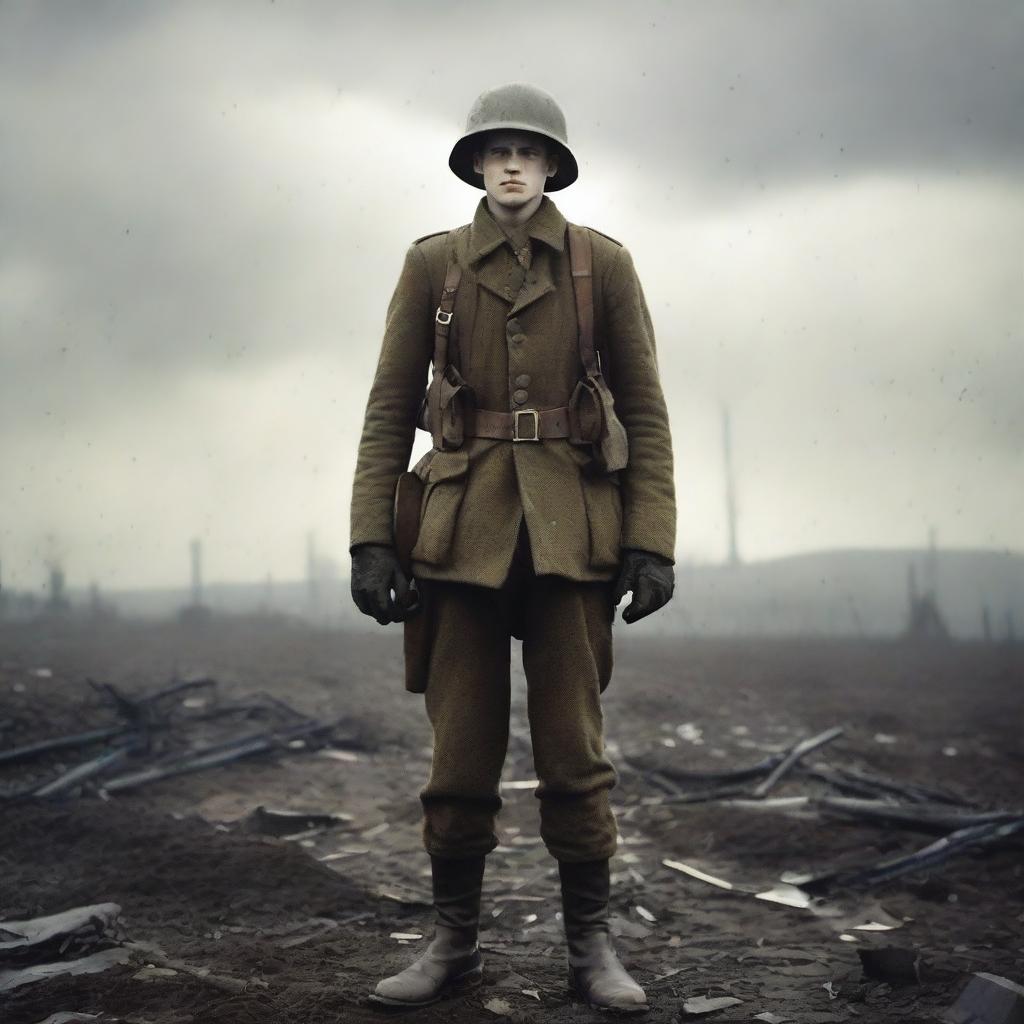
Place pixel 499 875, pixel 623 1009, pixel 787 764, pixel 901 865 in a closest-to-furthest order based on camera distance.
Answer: pixel 623 1009
pixel 901 865
pixel 499 875
pixel 787 764

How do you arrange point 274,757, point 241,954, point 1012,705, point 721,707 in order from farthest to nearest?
point 1012,705, point 721,707, point 274,757, point 241,954

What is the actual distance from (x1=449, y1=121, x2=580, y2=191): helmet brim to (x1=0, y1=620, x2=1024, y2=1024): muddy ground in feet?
7.76

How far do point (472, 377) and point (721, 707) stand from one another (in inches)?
298

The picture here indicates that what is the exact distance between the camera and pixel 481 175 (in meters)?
3.23

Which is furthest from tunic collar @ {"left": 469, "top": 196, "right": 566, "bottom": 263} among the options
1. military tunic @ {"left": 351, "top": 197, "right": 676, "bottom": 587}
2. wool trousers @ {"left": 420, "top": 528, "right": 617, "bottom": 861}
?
wool trousers @ {"left": 420, "top": 528, "right": 617, "bottom": 861}

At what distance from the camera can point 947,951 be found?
3.64 m

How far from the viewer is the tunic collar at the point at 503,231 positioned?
9.99 feet

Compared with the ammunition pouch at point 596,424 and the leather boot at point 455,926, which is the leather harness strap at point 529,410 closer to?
the ammunition pouch at point 596,424

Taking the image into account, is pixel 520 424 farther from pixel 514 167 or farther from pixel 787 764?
pixel 787 764

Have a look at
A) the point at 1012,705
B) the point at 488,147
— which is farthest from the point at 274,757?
the point at 1012,705

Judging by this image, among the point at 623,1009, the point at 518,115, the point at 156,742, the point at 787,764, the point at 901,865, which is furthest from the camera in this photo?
the point at 156,742

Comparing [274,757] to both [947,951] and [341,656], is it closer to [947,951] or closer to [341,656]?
[947,951]

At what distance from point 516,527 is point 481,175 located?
3.61ft

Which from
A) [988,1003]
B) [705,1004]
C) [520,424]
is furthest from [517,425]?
[988,1003]
